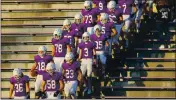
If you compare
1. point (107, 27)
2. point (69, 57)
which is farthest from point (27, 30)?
point (69, 57)

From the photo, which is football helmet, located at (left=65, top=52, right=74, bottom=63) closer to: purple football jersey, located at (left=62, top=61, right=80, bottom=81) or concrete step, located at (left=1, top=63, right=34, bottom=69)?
purple football jersey, located at (left=62, top=61, right=80, bottom=81)

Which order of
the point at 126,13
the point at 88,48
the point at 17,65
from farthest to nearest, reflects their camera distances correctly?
the point at 17,65
the point at 126,13
the point at 88,48

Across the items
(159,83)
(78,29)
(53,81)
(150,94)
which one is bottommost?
(150,94)

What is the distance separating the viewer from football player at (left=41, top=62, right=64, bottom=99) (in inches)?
471

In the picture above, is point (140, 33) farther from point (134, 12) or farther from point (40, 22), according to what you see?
point (40, 22)

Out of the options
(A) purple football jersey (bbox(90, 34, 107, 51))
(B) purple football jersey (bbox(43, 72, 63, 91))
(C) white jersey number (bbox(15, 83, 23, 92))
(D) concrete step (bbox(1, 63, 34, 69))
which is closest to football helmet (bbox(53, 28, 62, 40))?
(A) purple football jersey (bbox(90, 34, 107, 51))

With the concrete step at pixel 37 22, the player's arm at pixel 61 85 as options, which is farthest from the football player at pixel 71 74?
the concrete step at pixel 37 22

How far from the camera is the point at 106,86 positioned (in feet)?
43.9

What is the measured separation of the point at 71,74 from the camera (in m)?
12.3

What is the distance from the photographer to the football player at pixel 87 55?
1284cm

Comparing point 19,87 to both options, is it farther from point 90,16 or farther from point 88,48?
point 90,16

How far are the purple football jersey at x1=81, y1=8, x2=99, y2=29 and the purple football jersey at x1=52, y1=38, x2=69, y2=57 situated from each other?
107cm

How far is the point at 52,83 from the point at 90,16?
2.71 m

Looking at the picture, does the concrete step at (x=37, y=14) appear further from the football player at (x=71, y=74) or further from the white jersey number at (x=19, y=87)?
the white jersey number at (x=19, y=87)
